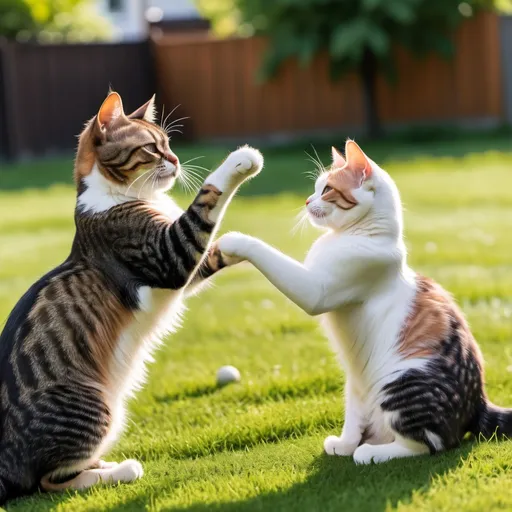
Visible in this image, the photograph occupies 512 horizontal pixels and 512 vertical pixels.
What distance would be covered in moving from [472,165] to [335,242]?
35.7ft

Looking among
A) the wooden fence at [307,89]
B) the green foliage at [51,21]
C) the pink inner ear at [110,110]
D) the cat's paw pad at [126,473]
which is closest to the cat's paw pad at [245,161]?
the pink inner ear at [110,110]

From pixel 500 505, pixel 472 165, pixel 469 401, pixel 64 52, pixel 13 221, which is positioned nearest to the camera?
pixel 500 505

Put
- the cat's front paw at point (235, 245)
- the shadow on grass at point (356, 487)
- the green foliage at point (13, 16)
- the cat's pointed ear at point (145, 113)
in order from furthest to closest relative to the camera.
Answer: the green foliage at point (13, 16), the cat's pointed ear at point (145, 113), the cat's front paw at point (235, 245), the shadow on grass at point (356, 487)

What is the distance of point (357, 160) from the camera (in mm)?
3559

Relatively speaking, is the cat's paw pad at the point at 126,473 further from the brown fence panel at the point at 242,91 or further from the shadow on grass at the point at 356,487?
the brown fence panel at the point at 242,91

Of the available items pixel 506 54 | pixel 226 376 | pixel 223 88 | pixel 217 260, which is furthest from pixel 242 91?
pixel 217 260

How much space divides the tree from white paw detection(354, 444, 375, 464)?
1387 centimetres

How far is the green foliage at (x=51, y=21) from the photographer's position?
22.5 meters

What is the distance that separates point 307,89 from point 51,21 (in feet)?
29.4

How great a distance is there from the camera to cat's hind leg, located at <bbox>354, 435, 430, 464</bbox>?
11.2 feet

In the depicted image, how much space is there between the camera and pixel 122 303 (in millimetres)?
3666

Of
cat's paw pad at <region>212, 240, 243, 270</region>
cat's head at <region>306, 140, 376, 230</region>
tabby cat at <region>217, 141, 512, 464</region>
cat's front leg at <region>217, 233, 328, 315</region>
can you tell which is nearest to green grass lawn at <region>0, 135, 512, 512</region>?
tabby cat at <region>217, 141, 512, 464</region>

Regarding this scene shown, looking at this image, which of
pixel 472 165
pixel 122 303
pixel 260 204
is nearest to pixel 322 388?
pixel 122 303

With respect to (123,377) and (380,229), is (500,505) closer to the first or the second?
(380,229)
